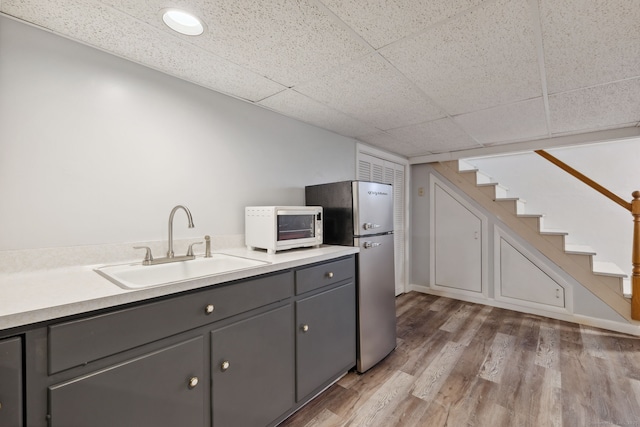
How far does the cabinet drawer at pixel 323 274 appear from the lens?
1.68 metres

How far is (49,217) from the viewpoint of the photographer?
1.30 m

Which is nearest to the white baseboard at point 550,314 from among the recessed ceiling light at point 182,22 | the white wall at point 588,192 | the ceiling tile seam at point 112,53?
the white wall at point 588,192

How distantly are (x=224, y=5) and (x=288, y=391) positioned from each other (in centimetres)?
199

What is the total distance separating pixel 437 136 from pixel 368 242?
5.58 ft

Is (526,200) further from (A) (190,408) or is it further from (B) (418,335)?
(A) (190,408)

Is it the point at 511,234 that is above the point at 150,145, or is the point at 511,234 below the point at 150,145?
below

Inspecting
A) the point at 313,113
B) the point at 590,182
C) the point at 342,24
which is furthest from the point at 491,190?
the point at 342,24

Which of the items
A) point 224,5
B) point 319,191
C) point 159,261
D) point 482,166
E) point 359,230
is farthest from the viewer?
point 482,166

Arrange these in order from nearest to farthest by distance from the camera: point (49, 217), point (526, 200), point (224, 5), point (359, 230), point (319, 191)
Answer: point (224, 5) < point (49, 217) < point (359, 230) < point (319, 191) < point (526, 200)

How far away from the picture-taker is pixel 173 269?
1.57 meters

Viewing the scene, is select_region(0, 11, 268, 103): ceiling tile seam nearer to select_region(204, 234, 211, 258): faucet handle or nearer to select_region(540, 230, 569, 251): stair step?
select_region(204, 234, 211, 258): faucet handle

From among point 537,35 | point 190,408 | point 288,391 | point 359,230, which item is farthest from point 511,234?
point 190,408

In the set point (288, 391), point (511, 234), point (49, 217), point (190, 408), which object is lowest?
point (288, 391)

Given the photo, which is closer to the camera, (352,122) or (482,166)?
(352,122)
